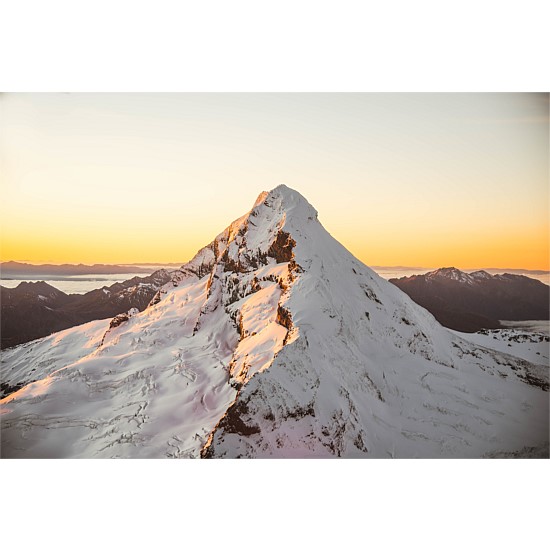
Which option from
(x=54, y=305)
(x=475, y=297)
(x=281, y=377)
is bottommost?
(x=281, y=377)

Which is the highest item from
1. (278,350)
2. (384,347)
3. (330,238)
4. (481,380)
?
(330,238)

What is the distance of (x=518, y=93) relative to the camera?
27.0 ft

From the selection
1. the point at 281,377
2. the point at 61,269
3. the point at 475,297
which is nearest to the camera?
the point at 281,377

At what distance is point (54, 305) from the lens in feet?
41.9

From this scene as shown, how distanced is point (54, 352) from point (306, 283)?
10.5 meters

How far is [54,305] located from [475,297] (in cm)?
1467

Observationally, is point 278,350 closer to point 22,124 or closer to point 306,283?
point 306,283

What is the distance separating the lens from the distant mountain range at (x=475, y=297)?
10867mm

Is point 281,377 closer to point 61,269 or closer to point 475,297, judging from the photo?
point 61,269

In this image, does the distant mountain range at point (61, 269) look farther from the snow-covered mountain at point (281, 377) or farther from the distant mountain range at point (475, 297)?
the distant mountain range at point (475, 297)

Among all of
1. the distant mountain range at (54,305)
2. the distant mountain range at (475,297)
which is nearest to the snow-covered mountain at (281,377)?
the distant mountain range at (54,305)

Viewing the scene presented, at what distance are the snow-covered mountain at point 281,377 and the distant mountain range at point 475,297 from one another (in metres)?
1.13

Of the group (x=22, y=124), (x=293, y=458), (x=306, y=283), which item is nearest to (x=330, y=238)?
(x=306, y=283)

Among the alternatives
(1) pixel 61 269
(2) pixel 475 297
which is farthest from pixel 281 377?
(2) pixel 475 297
